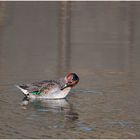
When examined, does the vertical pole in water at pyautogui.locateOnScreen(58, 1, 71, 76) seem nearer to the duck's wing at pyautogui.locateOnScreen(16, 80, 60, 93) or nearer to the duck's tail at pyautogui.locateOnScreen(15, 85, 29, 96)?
the duck's wing at pyautogui.locateOnScreen(16, 80, 60, 93)

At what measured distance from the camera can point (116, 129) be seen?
1094 cm

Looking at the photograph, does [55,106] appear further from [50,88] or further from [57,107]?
[50,88]

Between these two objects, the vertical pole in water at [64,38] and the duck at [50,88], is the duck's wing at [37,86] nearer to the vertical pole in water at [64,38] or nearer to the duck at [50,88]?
the duck at [50,88]

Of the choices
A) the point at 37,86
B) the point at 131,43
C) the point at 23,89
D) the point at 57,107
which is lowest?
the point at 57,107

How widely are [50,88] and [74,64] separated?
3.23 metres

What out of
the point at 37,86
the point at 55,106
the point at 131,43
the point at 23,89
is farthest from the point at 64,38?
the point at 55,106

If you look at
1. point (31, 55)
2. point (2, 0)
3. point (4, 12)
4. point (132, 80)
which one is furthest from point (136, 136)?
point (2, 0)

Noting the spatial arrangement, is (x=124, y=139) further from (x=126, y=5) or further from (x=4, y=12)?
(x=126, y=5)

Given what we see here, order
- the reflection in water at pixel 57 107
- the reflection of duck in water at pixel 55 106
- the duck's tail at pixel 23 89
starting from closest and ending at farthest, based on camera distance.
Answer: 1. the reflection in water at pixel 57 107
2. the reflection of duck in water at pixel 55 106
3. the duck's tail at pixel 23 89

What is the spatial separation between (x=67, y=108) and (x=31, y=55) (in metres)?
5.25

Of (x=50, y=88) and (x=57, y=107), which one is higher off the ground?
(x=50, y=88)

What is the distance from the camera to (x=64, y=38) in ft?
64.6

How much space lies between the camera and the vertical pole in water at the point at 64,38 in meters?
16.4

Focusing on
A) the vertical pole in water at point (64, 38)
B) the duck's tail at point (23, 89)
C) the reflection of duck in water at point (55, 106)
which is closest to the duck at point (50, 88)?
the duck's tail at point (23, 89)
